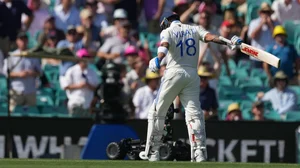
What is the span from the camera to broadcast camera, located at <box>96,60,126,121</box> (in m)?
16.1

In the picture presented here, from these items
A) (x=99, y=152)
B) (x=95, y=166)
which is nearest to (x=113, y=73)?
(x=99, y=152)

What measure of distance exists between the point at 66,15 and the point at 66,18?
6 centimetres

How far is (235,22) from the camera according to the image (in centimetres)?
1967

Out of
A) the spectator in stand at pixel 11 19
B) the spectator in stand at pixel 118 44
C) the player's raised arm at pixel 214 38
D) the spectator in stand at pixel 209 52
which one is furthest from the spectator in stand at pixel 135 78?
the player's raised arm at pixel 214 38

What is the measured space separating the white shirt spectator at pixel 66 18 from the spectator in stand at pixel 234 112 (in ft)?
12.8

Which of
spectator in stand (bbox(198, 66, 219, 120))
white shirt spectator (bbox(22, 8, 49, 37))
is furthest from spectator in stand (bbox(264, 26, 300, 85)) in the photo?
white shirt spectator (bbox(22, 8, 49, 37))

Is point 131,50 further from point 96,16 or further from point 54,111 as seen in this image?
point 54,111

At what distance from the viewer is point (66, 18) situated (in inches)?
787

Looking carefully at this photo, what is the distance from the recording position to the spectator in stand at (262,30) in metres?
19.1

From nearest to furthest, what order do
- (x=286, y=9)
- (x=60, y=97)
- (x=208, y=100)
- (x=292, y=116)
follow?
(x=208, y=100) → (x=292, y=116) → (x=60, y=97) → (x=286, y=9)

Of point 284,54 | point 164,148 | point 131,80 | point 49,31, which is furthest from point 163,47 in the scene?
point 49,31

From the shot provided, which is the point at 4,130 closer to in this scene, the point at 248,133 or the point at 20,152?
the point at 20,152

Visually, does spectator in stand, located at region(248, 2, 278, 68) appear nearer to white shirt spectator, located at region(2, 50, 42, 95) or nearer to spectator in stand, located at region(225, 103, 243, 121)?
spectator in stand, located at region(225, 103, 243, 121)

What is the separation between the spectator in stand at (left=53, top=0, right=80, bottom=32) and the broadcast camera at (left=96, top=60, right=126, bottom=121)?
367 centimetres
